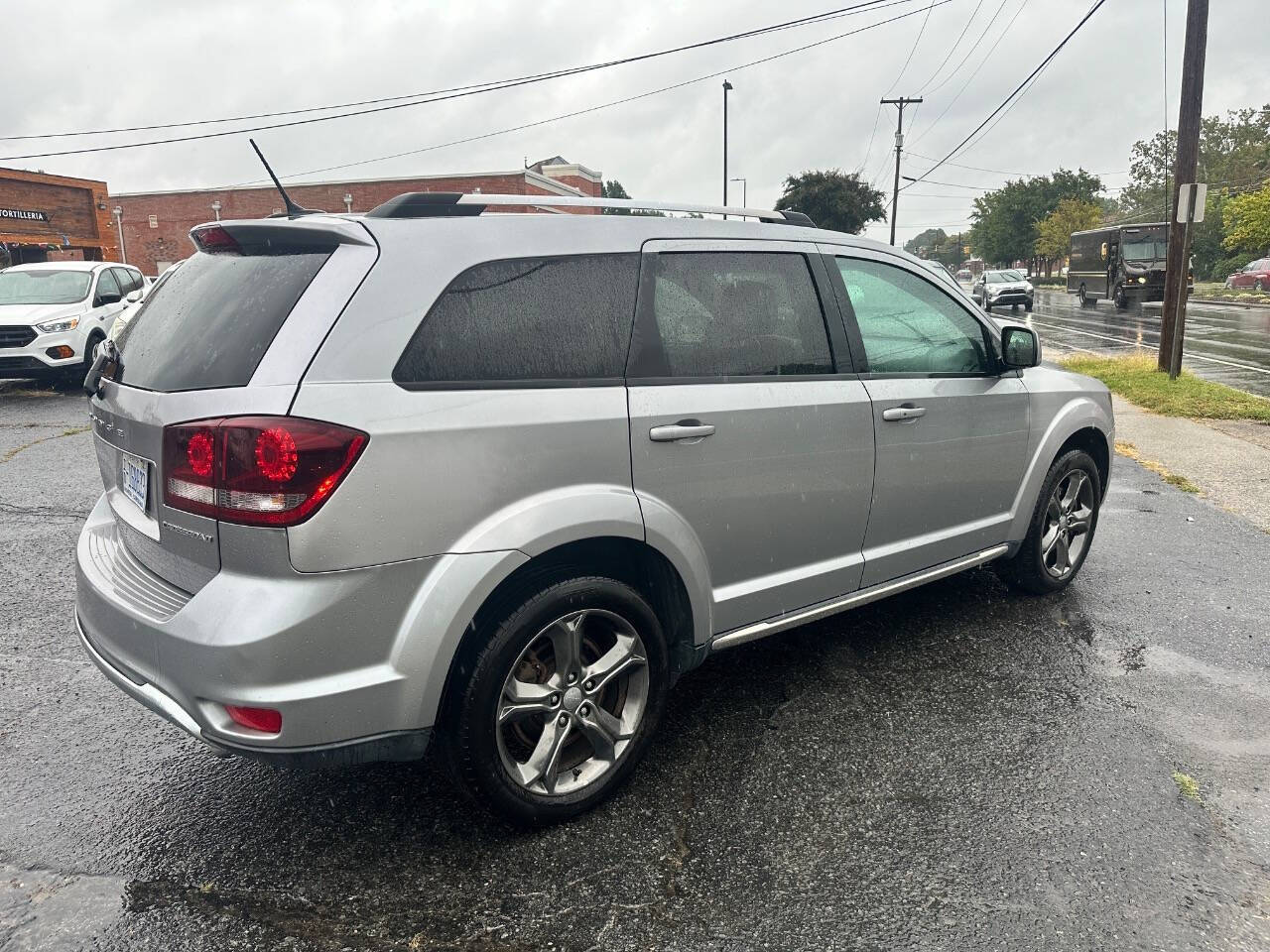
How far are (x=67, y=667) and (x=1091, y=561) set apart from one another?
5.18 metres

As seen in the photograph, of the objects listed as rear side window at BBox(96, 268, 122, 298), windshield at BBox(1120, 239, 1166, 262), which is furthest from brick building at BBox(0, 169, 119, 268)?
windshield at BBox(1120, 239, 1166, 262)

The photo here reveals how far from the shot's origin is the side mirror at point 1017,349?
418cm

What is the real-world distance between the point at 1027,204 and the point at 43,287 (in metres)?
103

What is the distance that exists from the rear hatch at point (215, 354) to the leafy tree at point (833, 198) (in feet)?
177

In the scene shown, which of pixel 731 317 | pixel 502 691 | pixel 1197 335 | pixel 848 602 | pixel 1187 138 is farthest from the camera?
pixel 1197 335

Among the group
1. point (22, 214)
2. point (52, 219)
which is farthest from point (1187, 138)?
point (52, 219)

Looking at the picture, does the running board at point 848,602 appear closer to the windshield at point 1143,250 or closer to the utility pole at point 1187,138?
the utility pole at point 1187,138

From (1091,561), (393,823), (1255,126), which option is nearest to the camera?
(393,823)

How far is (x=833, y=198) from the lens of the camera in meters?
55.7

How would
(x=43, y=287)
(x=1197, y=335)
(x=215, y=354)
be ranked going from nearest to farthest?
(x=215, y=354) → (x=43, y=287) → (x=1197, y=335)

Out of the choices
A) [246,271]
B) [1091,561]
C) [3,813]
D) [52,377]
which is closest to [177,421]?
[246,271]

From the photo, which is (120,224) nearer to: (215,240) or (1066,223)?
(215,240)

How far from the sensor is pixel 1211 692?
147 inches

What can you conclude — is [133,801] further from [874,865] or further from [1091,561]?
[1091,561]
